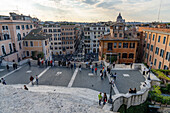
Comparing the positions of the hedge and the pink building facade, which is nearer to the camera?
the hedge

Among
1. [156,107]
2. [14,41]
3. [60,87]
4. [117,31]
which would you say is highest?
[117,31]

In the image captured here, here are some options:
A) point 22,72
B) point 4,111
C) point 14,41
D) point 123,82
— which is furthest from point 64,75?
point 14,41

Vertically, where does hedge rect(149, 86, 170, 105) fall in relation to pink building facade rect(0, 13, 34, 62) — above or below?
below

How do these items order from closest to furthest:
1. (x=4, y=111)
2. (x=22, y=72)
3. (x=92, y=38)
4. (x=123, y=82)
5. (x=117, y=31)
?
(x=4, y=111) → (x=123, y=82) → (x=22, y=72) → (x=117, y=31) → (x=92, y=38)

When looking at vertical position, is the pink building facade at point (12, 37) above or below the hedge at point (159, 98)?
above

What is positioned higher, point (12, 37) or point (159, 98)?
point (12, 37)

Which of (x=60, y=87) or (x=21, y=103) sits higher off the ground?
(x=21, y=103)

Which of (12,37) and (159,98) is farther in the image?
(12,37)

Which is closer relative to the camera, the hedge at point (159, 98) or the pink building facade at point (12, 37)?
the hedge at point (159, 98)

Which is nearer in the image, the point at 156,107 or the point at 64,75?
the point at 156,107

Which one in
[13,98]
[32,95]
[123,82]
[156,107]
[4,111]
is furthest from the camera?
[123,82]

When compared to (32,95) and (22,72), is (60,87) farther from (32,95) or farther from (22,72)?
(22,72)

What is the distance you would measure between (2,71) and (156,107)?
1016 inches

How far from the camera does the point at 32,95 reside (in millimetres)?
10219
